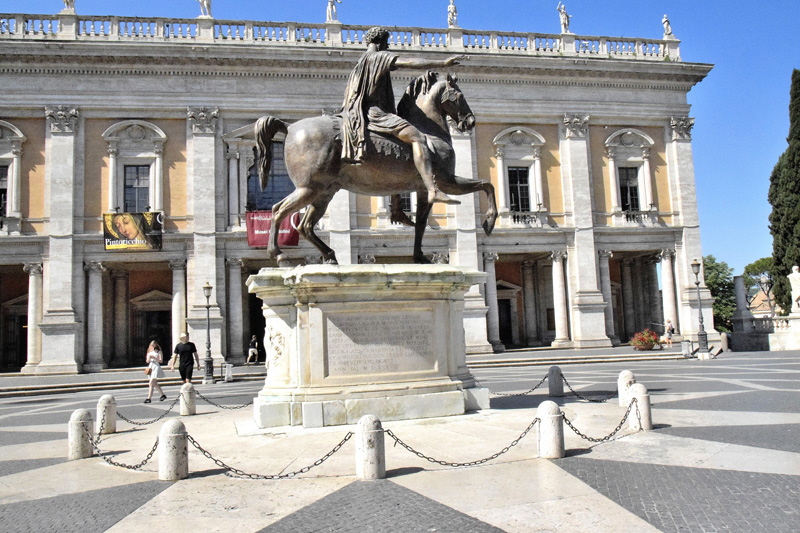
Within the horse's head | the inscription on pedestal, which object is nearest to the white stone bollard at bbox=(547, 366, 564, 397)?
the inscription on pedestal

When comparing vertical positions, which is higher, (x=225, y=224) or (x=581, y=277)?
(x=225, y=224)

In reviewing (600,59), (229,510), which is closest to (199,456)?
(229,510)

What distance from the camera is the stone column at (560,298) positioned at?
30922mm

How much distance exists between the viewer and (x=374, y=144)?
8.10m

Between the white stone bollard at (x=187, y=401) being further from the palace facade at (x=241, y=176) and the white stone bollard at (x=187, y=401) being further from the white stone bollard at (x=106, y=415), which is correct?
the palace facade at (x=241, y=176)

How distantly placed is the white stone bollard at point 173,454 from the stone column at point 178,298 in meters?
22.8

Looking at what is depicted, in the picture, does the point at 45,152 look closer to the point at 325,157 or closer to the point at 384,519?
the point at 325,157

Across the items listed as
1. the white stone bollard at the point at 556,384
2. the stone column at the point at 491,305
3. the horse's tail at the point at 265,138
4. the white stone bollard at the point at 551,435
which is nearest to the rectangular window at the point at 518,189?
the stone column at the point at 491,305

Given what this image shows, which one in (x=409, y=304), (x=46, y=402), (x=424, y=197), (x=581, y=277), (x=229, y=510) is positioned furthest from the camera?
(x=581, y=277)

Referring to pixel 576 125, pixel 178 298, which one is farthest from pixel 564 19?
pixel 178 298

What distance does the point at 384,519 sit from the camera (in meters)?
4.55

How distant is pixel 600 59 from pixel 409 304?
89.9ft

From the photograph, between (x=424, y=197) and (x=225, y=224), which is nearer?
(x=424, y=197)

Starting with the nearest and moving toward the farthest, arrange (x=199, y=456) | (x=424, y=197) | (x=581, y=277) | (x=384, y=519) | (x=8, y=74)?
(x=384, y=519), (x=199, y=456), (x=424, y=197), (x=8, y=74), (x=581, y=277)
